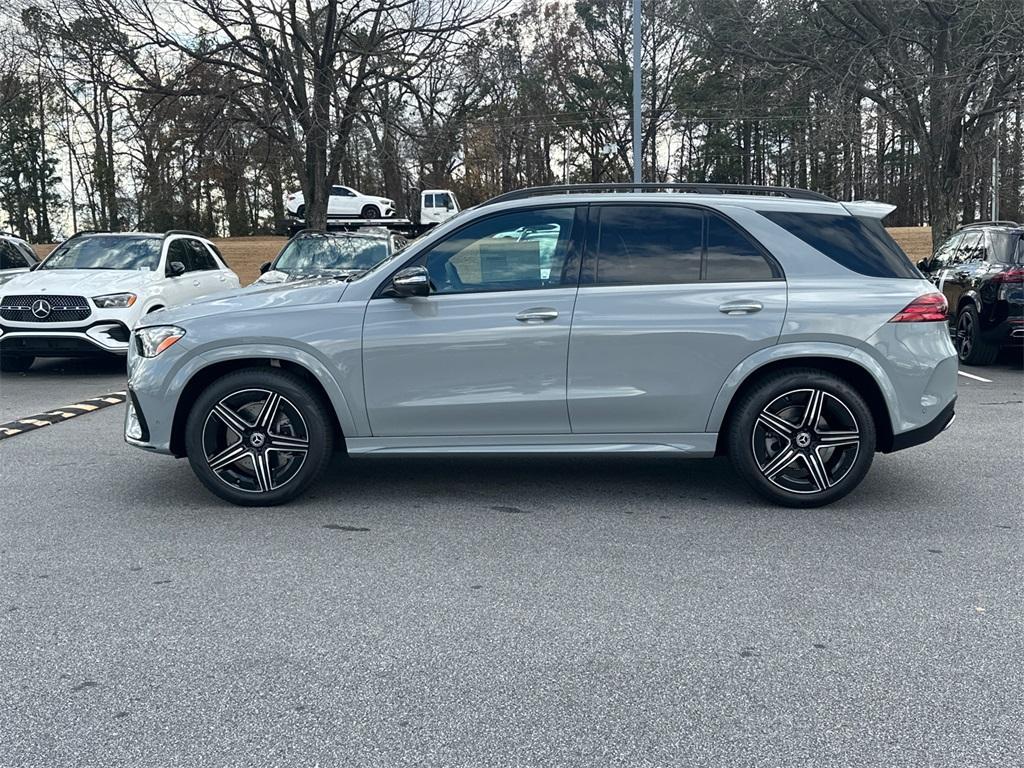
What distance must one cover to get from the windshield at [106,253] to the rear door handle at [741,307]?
9063 mm

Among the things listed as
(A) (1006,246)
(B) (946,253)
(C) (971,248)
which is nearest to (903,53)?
(B) (946,253)

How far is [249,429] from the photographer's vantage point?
544cm

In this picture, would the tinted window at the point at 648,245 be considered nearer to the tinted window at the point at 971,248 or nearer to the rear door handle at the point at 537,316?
the rear door handle at the point at 537,316

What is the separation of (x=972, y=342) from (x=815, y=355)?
7.59 meters

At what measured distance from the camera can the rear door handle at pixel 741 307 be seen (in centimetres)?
531

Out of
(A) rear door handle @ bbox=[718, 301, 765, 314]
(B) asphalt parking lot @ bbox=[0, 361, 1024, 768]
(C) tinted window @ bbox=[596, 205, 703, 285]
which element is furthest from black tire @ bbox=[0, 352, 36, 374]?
(A) rear door handle @ bbox=[718, 301, 765, 314]

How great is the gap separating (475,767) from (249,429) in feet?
10.3

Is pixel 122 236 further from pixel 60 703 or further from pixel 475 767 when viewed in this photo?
pixel 475 767

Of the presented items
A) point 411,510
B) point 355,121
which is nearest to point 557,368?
point 411,510

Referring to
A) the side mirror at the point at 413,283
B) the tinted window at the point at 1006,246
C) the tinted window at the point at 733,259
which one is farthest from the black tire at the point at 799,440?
the tinted window at the point at 1006,246

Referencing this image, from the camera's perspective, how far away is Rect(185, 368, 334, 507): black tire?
539cm

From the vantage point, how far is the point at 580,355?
530cm

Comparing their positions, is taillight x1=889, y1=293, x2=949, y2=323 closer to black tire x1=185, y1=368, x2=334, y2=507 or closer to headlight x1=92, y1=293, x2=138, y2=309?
black tire x1=185, y1=368, x2=334, y2=507

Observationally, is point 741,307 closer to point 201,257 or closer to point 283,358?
point 283,358
